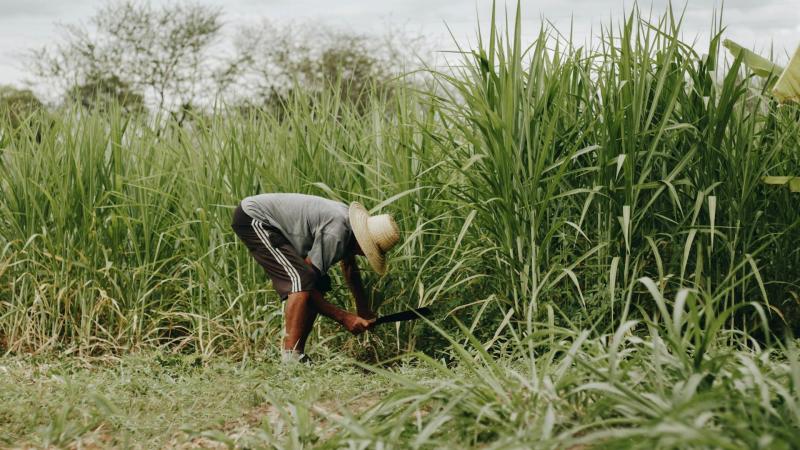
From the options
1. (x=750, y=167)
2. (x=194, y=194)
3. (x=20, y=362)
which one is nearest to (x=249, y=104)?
(x=194, y=194)

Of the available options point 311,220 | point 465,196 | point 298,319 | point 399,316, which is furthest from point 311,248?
point 465,196

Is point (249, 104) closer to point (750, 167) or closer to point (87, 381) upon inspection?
point (87, 381)

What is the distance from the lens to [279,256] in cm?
474

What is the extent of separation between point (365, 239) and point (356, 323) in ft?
1.60

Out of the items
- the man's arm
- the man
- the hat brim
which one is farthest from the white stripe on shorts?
the hat brim

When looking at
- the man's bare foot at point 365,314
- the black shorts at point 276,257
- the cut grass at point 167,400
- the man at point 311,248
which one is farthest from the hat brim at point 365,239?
the cut grass at point 167,400

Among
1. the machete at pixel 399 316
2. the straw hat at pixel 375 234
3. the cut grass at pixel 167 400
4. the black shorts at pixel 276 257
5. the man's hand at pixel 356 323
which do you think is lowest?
the cut grass at pixel 167 400

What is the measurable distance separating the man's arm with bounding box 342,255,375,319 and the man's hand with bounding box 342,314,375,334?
2.8 inches

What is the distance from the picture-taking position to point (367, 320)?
4637 millimetres

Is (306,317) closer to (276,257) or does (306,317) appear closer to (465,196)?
(276,257)

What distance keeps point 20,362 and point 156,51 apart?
25.3 m

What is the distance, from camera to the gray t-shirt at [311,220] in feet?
15.2

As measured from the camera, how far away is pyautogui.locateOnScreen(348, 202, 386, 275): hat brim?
14.7ft

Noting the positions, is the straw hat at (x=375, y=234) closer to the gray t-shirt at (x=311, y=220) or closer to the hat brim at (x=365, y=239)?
the hat brim at (x=365, y=239)
